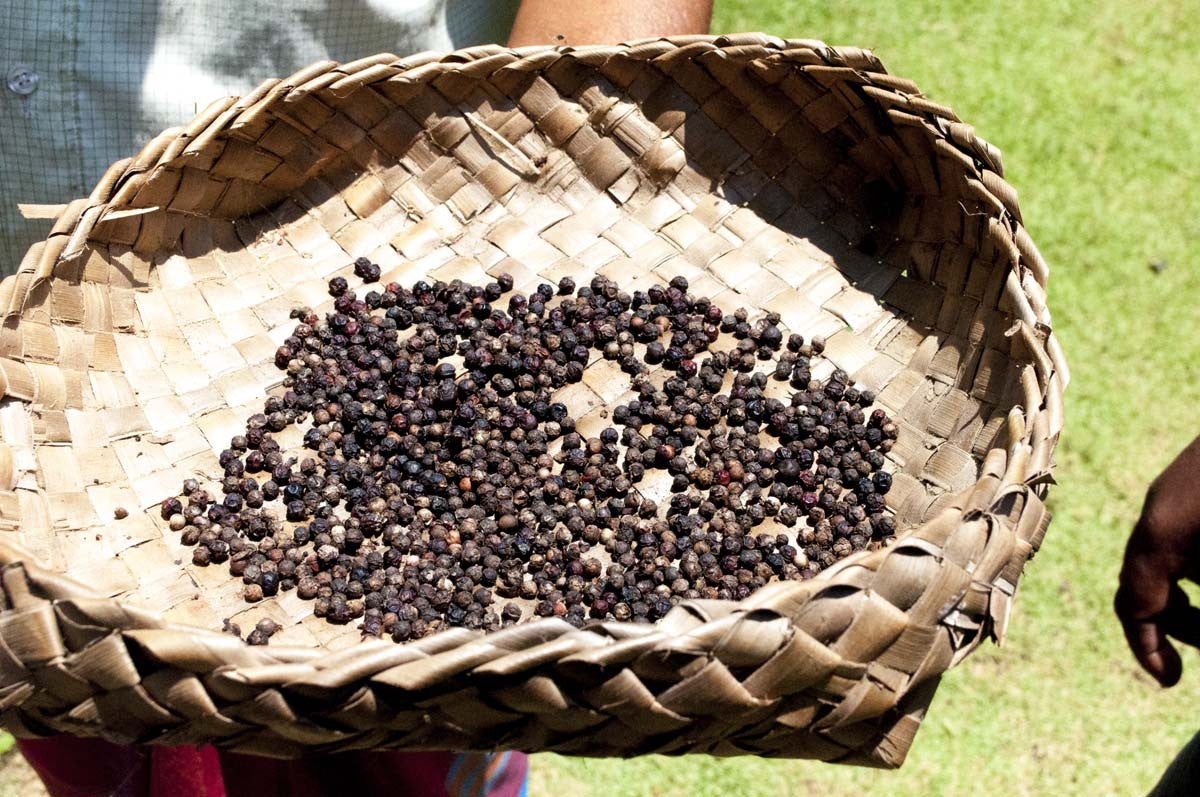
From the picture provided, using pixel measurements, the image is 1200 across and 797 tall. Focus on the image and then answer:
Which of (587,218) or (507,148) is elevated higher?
(507,148)

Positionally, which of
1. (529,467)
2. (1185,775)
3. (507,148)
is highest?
(507,148)

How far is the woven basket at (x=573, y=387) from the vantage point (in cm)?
143

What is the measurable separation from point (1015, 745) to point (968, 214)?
1.61 meters

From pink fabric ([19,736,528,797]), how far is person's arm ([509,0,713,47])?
67.4 inches

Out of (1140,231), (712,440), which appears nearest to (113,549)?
(712,440)

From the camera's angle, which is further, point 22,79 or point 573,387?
point 573,387

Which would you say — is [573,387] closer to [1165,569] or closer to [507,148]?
[507,148]

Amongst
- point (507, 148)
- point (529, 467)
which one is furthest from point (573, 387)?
point (507, 148)

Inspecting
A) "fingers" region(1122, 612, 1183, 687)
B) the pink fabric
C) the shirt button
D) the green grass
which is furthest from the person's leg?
the shirt button

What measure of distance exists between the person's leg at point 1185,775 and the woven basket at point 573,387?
0.69 metres

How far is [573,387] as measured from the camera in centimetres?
245

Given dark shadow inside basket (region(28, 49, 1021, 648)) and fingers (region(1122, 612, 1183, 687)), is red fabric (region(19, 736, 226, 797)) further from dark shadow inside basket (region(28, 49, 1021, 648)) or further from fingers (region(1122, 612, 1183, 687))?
fingers (region(1122, 612, 1183, 687))

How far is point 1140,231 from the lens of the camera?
4070 mm

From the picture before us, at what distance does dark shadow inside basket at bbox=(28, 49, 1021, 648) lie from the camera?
2258 mm
